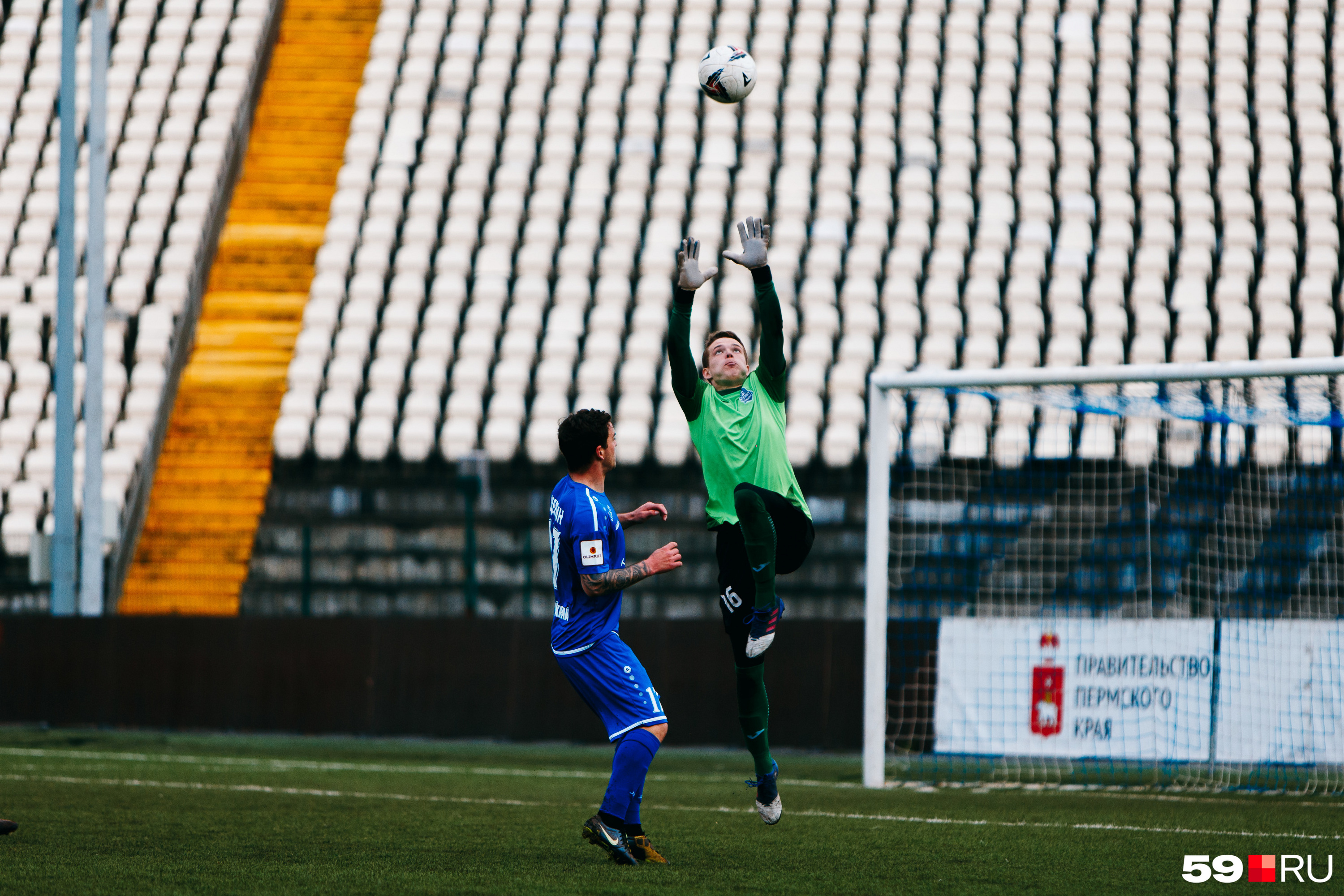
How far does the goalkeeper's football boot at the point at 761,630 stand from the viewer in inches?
212

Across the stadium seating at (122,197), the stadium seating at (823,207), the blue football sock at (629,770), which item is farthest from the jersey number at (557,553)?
the stadium seating at (122,197)

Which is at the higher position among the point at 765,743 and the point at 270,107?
the point at 270,107

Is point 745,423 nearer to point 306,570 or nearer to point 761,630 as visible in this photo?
point 761,630

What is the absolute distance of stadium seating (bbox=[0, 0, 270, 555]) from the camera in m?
14.3

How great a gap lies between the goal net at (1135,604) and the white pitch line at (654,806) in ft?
5.13

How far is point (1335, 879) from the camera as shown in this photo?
14.6 feet

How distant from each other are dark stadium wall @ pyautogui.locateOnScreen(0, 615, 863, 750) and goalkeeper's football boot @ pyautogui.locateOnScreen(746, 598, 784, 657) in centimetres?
465


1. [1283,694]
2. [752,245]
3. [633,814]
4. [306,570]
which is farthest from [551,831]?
[306,570]

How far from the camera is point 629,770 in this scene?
4672 mm

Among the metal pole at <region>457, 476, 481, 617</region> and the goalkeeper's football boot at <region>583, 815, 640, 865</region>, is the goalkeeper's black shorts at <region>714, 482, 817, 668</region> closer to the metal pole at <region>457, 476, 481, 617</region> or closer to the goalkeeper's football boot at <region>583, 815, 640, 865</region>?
the goalkeeper's football boot at <region>583, 815, 640, 865</region>

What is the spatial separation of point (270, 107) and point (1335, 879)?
17051 millimetres

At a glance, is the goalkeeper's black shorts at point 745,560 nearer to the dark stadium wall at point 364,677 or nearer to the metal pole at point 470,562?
the dark stadium wall at point 364,677

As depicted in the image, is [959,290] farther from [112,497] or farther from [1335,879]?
[1335,879]

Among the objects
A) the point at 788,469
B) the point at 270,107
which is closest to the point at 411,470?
the point at 270,107
